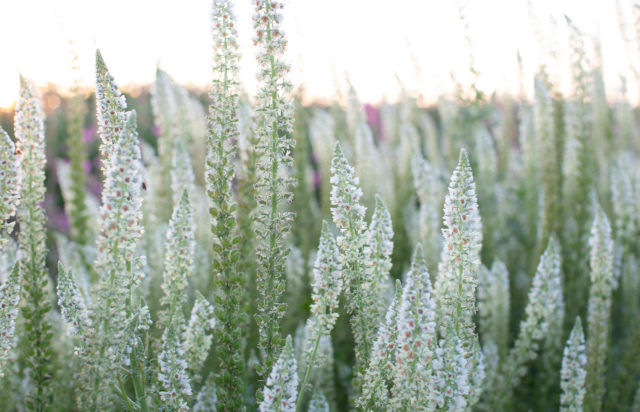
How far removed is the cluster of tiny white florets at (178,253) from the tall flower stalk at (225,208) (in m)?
0.13

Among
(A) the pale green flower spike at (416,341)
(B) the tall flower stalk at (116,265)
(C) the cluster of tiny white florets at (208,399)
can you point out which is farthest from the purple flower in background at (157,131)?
(A) the pale green flower spike at (416,341)

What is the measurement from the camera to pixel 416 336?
1782mm

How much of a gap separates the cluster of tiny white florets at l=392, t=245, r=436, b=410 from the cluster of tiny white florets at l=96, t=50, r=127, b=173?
1223 mm

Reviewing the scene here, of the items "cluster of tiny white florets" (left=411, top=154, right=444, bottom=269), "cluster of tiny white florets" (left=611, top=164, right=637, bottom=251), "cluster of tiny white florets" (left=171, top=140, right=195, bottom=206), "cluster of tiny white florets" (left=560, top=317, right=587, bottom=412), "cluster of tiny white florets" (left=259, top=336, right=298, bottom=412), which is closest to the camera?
"cluster of tiny white florets" (left=259, top=336, right=298, bottom=412)

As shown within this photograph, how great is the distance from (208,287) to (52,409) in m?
1.38

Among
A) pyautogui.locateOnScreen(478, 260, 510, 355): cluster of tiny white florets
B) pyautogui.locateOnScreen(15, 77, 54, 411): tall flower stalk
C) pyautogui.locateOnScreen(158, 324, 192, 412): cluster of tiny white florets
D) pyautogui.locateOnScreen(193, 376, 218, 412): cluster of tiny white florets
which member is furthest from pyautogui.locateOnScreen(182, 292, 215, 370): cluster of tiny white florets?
pyautogui.locateOnScreen(478, 260, 510, 355): cluster of tiny white florets

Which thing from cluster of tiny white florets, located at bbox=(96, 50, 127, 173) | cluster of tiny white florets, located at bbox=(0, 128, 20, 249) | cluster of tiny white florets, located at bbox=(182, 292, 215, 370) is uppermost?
cluster of tiny white florets, located at bbox=(96, 50, 127, 173)

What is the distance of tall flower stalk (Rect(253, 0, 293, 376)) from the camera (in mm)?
2113

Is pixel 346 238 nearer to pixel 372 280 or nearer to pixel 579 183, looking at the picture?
pixel 372 280

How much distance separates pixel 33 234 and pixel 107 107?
670 mm

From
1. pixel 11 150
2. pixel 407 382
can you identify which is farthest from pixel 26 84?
pixel 407 382

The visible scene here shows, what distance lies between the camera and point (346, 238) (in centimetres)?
209

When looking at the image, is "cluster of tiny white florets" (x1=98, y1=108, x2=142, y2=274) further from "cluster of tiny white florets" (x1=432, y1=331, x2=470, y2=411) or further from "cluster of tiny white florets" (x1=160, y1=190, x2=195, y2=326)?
"cluster of tiny white florets" (x1=432, y1=331, x2=470, y2=411)

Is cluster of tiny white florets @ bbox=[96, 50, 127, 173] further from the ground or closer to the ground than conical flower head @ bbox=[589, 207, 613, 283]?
further from the ground
